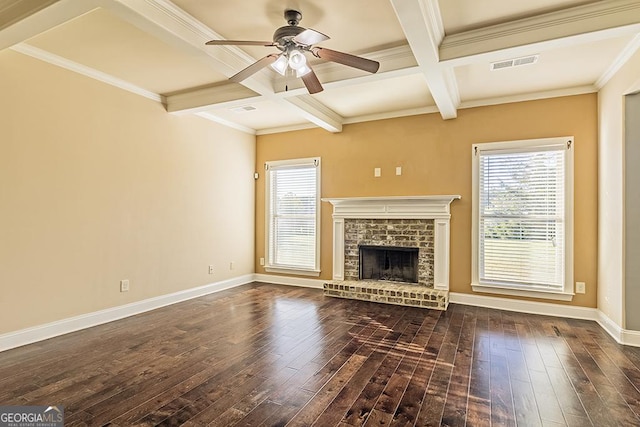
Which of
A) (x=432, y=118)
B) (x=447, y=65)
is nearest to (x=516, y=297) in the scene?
(x=432, y=118)

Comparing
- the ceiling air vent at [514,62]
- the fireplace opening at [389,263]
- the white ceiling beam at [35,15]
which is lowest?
the fireplace opening at [389,263]

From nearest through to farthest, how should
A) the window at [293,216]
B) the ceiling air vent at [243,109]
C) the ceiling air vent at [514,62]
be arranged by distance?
the ceiling air vent at [514,62] → the ceiling air vent at [243,109] → the window at [293,216]

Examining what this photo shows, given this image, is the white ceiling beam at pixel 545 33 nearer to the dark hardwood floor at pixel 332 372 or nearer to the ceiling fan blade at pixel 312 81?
the ceiling fan blade at pixel 312 81

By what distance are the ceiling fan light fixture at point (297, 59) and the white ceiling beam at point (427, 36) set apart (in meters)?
0.77

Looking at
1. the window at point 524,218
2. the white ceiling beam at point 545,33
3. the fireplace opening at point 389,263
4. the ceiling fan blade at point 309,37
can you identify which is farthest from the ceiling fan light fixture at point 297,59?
the fireplace opening at point 389,263

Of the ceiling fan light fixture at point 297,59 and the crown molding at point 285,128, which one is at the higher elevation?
the crown molding at point 285,128

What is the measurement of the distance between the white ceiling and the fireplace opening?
2.20m

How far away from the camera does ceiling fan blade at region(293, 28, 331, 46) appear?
2344 mm

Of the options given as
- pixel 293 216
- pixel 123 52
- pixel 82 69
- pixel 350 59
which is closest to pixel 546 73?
pixel 350 59

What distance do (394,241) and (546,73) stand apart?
2784 mm

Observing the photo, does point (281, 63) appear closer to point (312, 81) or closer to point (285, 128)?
point (312, 81)

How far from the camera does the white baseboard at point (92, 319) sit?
10.5 ft

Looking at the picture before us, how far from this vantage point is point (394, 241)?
17.0ft

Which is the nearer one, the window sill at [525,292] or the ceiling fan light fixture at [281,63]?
the ceiling fan light fixture at [281,63]
